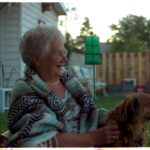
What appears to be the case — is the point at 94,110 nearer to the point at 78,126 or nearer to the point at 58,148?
the point at 78,126

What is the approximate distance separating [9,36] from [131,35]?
15208 millimetres

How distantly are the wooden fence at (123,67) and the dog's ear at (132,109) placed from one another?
18.2 m

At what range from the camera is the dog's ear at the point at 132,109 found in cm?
183

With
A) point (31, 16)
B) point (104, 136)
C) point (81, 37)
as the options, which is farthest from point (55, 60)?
point (81, 37)

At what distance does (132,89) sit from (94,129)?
1715cm

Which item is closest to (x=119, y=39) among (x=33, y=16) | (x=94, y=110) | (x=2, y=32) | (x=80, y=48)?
(x=80, y=48)

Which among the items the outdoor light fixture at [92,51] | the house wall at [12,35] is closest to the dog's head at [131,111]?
the outdoor light fixture at [92,51]

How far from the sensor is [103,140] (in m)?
1.71

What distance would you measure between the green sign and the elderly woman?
182 cm

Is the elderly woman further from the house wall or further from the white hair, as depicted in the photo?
the house wall

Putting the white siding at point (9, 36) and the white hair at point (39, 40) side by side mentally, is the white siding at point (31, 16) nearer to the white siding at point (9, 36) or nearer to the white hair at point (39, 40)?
the white siding at point (9, 36)

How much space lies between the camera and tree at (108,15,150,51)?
23.8 m

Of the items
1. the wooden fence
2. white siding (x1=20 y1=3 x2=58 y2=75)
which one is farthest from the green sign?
the wooden fence

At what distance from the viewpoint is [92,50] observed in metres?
3.74
